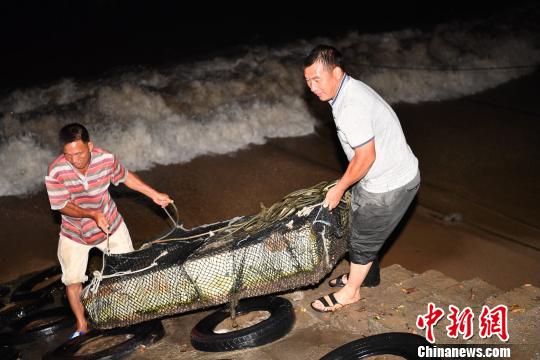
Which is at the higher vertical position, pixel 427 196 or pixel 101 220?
pixel 101 220

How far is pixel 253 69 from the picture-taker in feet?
47.9

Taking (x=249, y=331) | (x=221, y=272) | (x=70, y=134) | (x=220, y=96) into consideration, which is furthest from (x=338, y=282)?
(x=220, y=96)

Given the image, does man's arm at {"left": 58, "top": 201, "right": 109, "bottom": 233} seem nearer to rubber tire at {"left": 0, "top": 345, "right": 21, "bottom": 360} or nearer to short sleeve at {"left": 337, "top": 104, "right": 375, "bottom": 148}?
rubber tire at {"left": 0, "top": 345, "right": 21, "bottom": 360}

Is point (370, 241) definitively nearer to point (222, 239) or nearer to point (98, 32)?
point (222, 239)

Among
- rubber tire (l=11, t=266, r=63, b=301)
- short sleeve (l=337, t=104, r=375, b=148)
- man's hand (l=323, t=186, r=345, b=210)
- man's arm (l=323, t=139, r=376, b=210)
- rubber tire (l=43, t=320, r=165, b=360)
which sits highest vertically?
short sleeve (l=337, t=104, r=375, b=148)

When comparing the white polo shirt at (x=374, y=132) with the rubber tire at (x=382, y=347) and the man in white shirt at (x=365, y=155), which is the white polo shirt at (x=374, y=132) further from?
the rubber tire at (x=382, y=347)

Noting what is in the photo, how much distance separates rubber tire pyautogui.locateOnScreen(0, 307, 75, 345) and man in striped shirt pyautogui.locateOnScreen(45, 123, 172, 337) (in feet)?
1.27

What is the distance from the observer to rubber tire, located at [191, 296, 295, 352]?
4918 millimetres

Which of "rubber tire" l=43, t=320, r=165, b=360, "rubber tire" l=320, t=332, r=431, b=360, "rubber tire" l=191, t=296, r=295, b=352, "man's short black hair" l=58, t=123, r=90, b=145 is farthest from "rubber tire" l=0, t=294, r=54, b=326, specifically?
"rubber tire" l=320, t=332, r=431, b=360

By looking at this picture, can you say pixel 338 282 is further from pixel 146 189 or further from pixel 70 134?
pixel 70 134

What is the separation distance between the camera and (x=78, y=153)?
195 inches

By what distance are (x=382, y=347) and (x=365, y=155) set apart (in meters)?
1.62

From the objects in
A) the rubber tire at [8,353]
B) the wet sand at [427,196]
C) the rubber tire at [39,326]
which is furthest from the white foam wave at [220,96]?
the rubber tire at [8,353]

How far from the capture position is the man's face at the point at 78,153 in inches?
194
